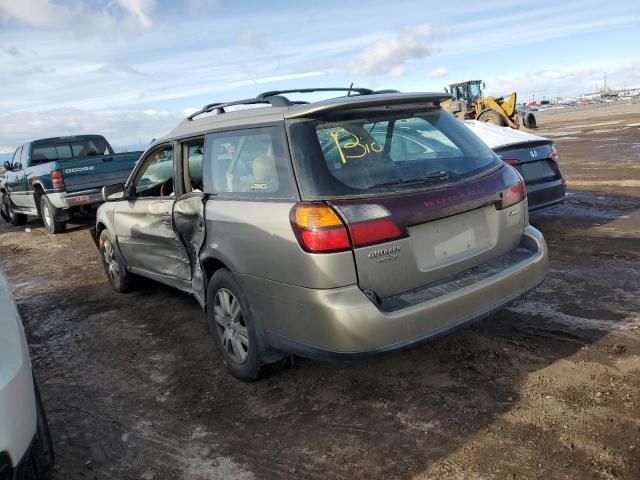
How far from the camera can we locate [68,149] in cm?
1204

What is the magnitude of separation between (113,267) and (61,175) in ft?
16.1

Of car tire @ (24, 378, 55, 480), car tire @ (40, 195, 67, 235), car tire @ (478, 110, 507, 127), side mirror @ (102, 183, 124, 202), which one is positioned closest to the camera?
car tire @ (24, 378, 55, 480)

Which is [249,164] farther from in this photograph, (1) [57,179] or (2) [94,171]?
(1) [57,179]

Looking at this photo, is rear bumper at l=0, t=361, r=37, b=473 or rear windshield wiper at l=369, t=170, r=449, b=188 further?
rear windshield wiper at l=369, t=170, r=449, b=188

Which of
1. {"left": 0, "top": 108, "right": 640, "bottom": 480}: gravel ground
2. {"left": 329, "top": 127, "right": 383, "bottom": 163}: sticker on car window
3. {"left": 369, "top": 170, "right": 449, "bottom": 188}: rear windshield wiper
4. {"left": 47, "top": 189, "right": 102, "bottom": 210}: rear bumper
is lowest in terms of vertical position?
{"left": 0, "top": 108, "right": 640, "bottom": 480}: gravel ground

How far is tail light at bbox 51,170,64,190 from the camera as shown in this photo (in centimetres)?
1004

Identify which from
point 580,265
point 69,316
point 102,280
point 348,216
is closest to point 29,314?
point 69,316

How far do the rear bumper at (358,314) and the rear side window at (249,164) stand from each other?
22.2 inches

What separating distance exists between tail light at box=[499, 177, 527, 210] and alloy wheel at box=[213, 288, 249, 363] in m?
1.80

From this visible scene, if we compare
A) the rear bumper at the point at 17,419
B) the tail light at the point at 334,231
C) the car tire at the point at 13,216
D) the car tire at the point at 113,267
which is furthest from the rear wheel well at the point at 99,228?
the car tire at the point at 13,216

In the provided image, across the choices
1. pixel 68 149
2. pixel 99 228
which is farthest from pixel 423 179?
pixel 68 149

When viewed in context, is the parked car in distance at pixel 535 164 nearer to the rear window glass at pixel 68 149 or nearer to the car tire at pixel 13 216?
the rear window glass at pixel 68 149

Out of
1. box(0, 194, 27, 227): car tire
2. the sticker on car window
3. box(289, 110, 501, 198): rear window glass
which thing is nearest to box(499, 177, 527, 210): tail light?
box(289, 110, 501, 198): rear window glass

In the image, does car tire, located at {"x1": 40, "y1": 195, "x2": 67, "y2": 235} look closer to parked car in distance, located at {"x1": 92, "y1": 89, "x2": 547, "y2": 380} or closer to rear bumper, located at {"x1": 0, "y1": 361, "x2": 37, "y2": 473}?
parked car in distance, located at {"x1": 92, "y1": 89, "x2": 547, "y2": 380}
